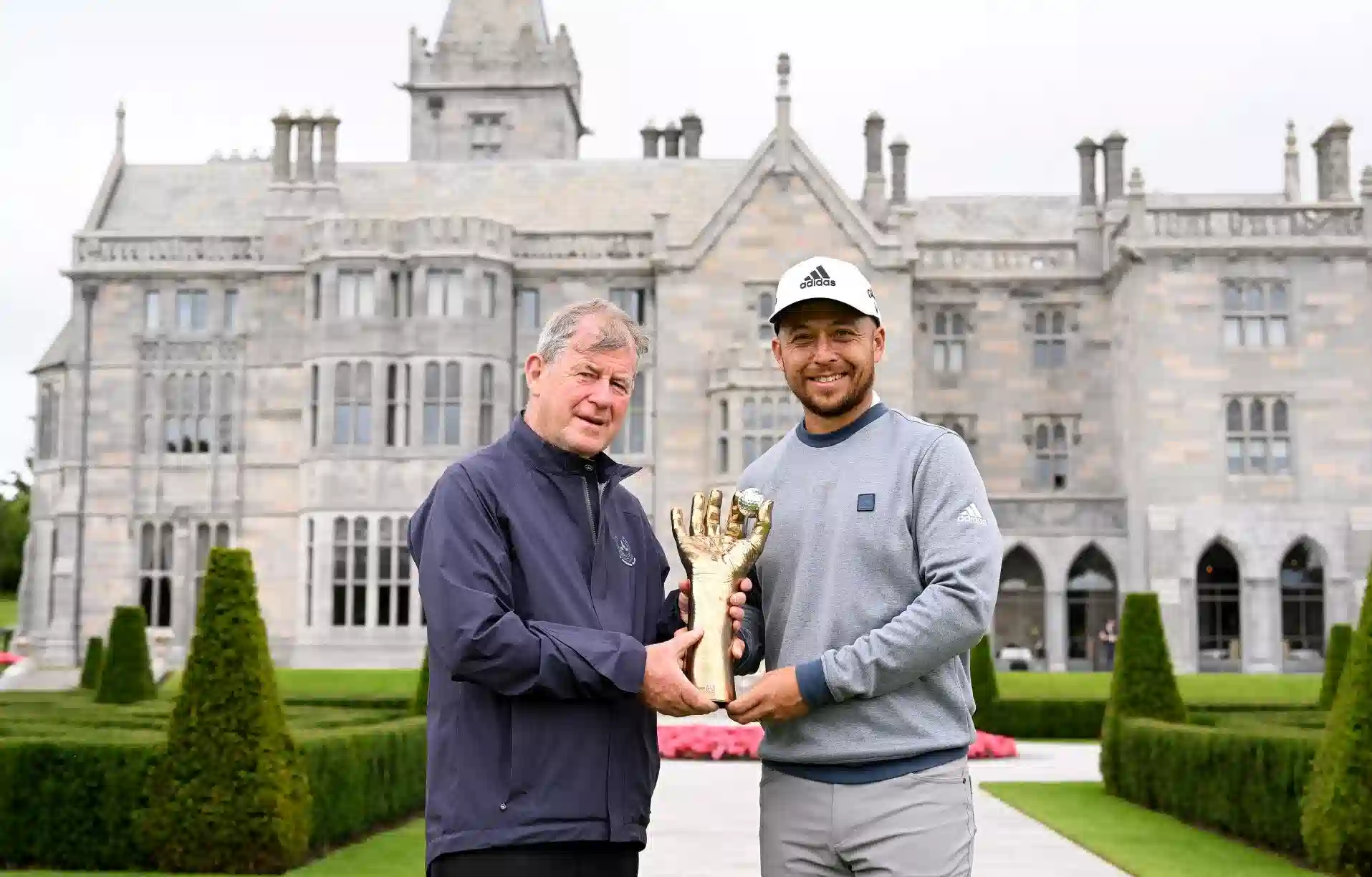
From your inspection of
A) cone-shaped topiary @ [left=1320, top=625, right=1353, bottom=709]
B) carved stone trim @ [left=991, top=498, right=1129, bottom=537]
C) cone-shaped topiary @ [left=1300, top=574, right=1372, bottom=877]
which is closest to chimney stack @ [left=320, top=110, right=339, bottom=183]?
carved stone trim @ [left=991, top=498, right=1129, bottom=537]

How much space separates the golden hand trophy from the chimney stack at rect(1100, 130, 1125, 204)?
35.9 meters

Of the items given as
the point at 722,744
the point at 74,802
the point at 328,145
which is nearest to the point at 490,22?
the point at 328,145

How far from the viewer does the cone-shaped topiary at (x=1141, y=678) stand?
52.5 feet

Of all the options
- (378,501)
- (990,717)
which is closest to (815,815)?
(990,717)

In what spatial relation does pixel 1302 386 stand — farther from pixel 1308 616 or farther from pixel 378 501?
pixel 378 501

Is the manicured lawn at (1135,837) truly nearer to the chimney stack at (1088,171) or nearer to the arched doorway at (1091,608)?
the arched doorway at (1091,608)

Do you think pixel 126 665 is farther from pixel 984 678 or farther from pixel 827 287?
pixel 827 287

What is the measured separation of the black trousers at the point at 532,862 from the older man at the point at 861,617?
0.53m

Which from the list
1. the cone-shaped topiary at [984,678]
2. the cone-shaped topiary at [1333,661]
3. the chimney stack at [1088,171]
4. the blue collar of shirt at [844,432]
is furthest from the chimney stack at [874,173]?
the blue collar of shirt at [844,432]

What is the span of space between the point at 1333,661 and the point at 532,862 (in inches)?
703

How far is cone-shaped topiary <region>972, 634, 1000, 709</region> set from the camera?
77.6 ft

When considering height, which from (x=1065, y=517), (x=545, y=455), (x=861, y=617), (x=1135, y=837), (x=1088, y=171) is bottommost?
(x=1135, y=837)

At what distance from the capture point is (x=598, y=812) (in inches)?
166

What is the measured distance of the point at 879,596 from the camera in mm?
4469
